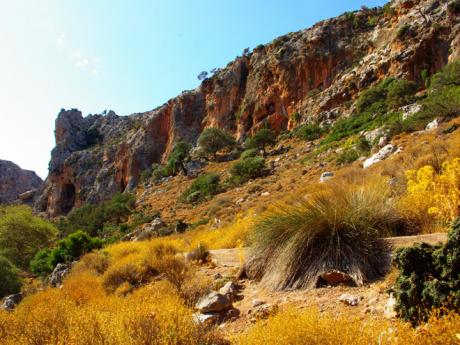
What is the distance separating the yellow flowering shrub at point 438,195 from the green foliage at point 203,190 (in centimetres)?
2118

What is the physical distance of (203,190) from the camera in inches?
1082

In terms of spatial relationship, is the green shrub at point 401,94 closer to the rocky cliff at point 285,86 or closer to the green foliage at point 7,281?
the rocky cliff at point 285,86

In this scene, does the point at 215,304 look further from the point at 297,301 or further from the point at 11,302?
the point at 11,302

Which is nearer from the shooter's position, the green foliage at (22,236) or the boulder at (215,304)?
the boulder at (215,304)

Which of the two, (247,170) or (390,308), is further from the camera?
(247,170)

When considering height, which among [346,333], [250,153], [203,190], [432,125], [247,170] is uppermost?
[250,153]

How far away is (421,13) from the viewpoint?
99.2 ft

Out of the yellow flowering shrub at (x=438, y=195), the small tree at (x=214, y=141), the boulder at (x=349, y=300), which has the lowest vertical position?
the boulder at (x=349, y=300)

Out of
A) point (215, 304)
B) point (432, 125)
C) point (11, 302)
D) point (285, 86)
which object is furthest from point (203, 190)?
point (215, 304)

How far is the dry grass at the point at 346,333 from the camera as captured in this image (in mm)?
1980

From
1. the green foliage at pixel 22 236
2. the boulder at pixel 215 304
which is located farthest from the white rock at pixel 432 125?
the green foliage at pixel 22 236

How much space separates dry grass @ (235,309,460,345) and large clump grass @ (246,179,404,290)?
1.41 metres

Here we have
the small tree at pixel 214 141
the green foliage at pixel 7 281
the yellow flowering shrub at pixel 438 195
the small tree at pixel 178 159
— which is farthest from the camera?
the small tree at pixel 178 159

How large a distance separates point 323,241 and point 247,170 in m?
22.1
